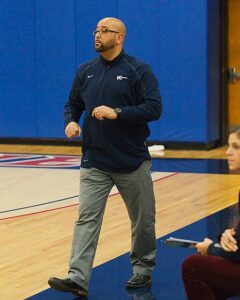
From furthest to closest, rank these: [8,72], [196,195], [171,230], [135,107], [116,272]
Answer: [8,72] < [196,195] < [171,230] < [116,272] < [135,107]

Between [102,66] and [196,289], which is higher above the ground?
[102,66]

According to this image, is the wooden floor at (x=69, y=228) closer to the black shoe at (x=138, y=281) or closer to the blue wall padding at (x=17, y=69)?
the black shoe at (x=138, y=281)

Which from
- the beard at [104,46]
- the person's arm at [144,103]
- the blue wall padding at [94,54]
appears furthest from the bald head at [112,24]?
the blue wall padding at [94,54]

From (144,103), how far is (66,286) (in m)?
1.37

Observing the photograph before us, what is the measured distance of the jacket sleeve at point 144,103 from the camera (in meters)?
5.82

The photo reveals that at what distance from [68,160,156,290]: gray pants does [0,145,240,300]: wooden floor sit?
459mm

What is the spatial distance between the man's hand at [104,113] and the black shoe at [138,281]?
123 cm

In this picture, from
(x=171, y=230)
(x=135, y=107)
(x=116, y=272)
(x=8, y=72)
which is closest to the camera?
(x=135, y=107)

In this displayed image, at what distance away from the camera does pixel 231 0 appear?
580 inches

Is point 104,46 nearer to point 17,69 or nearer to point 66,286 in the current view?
point 66,286

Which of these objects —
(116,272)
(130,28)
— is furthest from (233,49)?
(116,272)

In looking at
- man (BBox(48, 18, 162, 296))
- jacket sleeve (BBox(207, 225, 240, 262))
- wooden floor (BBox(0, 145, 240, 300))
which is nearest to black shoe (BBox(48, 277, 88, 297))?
man (BBox(48, 18, 162, 296))

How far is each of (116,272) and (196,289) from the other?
6.63 ft

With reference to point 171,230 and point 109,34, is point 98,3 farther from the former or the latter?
point 109,34
